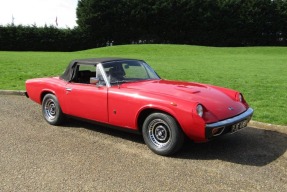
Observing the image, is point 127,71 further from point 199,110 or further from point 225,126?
point 225,126

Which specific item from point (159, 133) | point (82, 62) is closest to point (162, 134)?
→ point (159, 133)

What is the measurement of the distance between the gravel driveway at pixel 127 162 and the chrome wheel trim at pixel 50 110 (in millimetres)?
408

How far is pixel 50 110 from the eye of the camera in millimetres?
6512

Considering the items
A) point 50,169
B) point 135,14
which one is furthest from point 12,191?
point 135,14

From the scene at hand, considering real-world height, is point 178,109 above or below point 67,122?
above

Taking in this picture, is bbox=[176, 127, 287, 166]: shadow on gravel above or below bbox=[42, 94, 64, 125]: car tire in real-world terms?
Answer: below

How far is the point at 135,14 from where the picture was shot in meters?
58.6

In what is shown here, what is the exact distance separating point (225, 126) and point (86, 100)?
2365 mm

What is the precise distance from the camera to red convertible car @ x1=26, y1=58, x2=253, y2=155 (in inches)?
175

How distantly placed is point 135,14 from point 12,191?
5701 cm

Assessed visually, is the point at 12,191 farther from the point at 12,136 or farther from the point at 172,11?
the point at 172,11

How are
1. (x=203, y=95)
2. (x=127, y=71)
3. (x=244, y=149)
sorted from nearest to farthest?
(x=203, y=95) → (x=244, y=149) → (x=127, y=71)

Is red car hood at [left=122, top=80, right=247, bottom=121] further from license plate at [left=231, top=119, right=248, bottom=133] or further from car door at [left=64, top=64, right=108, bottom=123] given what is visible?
car door at [left=64, top=64, right=108, bottom=123]

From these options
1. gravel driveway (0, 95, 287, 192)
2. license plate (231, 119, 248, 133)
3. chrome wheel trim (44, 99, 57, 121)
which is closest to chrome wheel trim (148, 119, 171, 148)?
gravel driveway (0, 95, 287, 192)
